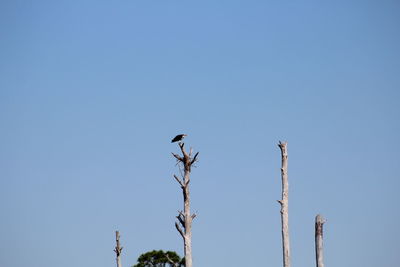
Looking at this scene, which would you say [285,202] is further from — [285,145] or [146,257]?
[146,257]

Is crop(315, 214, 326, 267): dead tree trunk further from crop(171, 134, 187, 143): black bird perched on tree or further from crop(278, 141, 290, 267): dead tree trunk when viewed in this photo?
crop(171, 134, 187, 143): black bird perched on tree

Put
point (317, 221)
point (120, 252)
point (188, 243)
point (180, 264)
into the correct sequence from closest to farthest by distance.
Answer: point (317, 221) < point (188, 243) < point (120, 252) < point (180, 264)

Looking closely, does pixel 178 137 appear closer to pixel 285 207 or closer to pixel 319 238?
pixel 285 207

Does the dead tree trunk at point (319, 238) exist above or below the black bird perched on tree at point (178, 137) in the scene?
below

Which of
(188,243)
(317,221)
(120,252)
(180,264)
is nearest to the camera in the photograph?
(317,221)

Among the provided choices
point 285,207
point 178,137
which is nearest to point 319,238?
point 285,207

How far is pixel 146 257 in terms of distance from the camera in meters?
63.2

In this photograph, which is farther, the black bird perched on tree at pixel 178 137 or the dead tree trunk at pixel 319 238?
the black bird perched on tree at pixel 178 137

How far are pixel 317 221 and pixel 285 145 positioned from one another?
16.6 ft

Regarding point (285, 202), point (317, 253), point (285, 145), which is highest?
→ point (285, 145)

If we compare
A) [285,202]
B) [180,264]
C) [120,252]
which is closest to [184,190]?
[285,202]

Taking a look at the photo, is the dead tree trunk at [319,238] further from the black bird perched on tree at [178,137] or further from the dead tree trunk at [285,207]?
the black bird perched on tree at [178,137]

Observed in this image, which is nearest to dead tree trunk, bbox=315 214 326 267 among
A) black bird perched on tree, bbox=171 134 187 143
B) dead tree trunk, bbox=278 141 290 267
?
dead tree trunk, bbox=278 141 290 267

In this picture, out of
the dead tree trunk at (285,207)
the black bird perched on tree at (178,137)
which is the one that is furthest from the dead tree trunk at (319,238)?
the black bird perched on tree at (178,137)
